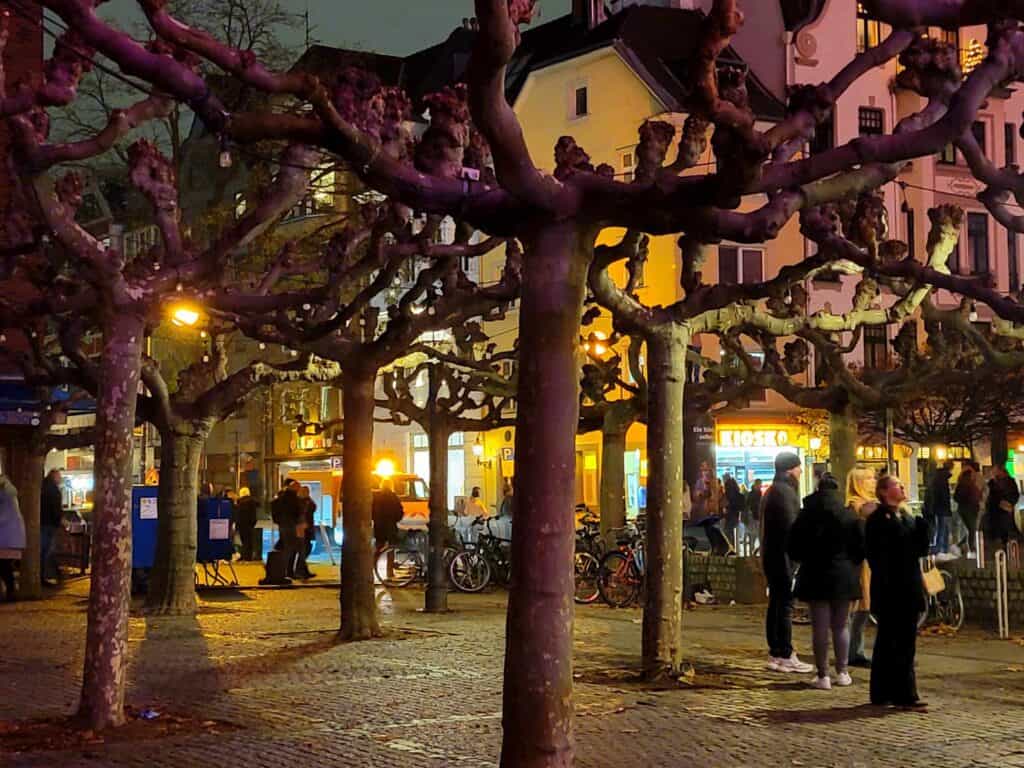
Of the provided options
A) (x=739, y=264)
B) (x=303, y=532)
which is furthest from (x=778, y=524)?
(x=739, y=264)

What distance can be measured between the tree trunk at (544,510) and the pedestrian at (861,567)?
6703mm

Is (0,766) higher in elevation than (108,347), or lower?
lower

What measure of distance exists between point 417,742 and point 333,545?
28.7 m

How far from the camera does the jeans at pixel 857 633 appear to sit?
15.0 metres

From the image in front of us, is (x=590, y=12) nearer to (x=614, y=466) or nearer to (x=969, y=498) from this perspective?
(x=614, y=466)

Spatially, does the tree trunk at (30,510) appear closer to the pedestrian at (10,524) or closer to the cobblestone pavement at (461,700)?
the pedestrian at (10,524)

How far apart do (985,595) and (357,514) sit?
7988 mm

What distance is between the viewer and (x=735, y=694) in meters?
13.0

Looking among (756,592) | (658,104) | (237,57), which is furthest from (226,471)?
(237,57)

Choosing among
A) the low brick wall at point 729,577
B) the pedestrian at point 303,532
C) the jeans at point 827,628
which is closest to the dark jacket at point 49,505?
the pedestrian at point 303,532

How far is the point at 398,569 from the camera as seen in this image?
31.0m

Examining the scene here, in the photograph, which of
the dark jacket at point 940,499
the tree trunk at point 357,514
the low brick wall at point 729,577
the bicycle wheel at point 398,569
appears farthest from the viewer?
the bicycle wheel at point 398,569

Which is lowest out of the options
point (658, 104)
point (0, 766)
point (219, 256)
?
point (0, 766)

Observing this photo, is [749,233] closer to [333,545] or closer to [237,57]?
[237,57]
